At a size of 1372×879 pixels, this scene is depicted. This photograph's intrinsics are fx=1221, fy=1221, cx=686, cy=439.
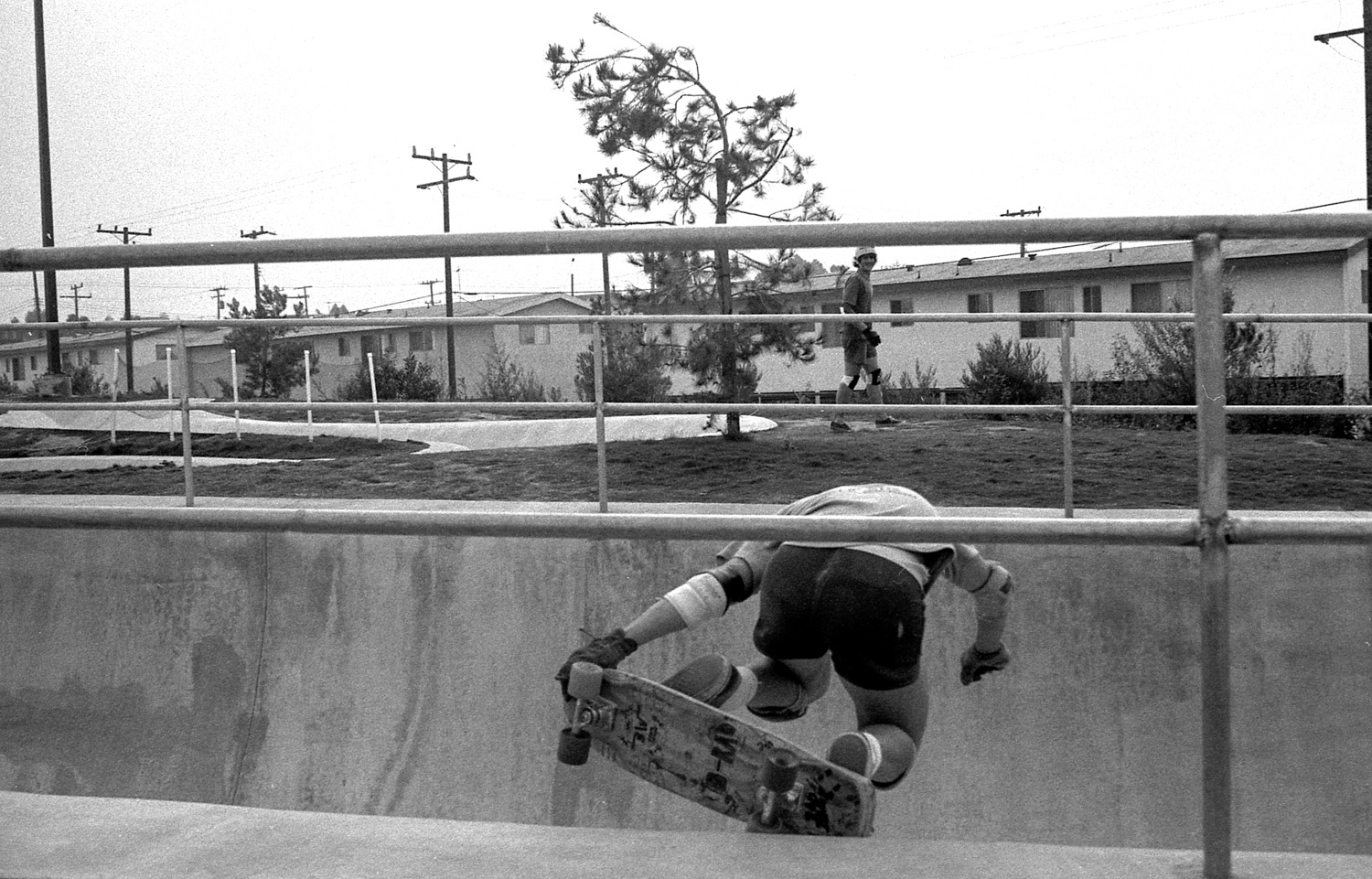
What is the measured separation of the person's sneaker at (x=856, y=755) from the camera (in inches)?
98.6

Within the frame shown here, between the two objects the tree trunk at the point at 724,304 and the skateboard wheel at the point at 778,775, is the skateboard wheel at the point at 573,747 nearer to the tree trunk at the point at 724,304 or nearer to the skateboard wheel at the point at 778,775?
the skateboard wheel at the point at 778,775

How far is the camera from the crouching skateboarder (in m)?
2.71

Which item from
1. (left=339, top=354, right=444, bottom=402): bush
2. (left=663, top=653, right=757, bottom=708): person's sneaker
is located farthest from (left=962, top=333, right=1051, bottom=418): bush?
(left=663, top=653, right=757, bottom=708): person's sneaker

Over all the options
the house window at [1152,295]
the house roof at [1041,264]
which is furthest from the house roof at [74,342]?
the house window at [1152,295]

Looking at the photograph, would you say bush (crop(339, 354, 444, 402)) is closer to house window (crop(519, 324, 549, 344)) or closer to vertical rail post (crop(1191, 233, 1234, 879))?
house window (crop(519, 324, 549, 344))

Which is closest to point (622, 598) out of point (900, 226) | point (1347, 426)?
point (900, 226)

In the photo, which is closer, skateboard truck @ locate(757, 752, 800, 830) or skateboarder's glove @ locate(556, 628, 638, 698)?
skateboard truck @ locate(757, 752, 800, 830)

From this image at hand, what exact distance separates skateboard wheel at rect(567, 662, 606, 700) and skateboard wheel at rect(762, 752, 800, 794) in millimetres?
385

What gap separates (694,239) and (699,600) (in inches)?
40.1

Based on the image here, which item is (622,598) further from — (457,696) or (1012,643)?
(1012,643)

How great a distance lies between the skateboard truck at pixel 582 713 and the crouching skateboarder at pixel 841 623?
0.22 ft

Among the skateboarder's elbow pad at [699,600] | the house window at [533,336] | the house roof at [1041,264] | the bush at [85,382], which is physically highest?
the house roof at [1041,264]

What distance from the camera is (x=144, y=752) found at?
12.6 feet

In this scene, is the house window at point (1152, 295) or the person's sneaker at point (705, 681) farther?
the house window at point (1152, 295)
